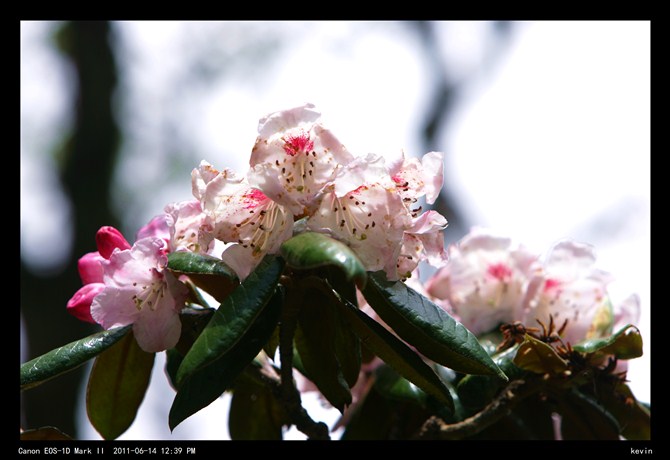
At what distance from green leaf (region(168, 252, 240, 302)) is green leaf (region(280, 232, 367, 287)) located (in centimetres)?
10

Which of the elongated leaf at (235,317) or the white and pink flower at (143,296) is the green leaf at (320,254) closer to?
the elongated leaf at (235,317)

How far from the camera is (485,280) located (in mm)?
1627

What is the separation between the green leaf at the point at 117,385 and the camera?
136cm

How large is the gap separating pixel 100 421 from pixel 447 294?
26.7 inches

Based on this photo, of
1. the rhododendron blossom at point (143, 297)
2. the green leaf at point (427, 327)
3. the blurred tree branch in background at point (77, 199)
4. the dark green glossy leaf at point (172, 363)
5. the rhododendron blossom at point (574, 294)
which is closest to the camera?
the green leaf at point (427, 327)

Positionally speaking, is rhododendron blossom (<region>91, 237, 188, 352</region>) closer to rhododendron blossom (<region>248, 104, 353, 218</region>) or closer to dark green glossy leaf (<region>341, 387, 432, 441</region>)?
rhododendron blossom (<region>248, 104, 353, 218</region>)

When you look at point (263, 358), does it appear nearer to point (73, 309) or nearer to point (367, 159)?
point (73, 309)

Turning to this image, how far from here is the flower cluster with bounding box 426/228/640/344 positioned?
5.14 feet

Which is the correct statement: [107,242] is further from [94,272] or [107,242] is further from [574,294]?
[574,294]

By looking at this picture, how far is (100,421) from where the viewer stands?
140cm

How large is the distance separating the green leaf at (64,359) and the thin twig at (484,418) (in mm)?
522

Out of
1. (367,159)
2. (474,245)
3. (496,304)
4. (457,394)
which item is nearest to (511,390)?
(457,394)

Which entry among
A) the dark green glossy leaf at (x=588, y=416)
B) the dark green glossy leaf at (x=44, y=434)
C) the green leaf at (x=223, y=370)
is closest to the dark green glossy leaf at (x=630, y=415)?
the dark green glossy leaf at (x=588, y=416)

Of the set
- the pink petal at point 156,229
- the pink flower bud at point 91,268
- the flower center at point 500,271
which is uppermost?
the flower center at point 500,271
